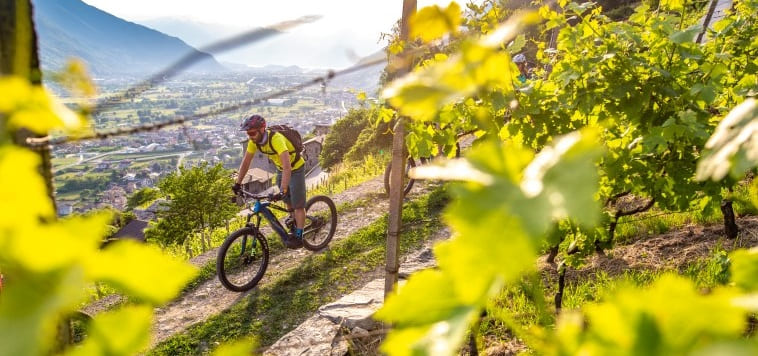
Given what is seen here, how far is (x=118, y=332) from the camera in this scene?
1.24ft

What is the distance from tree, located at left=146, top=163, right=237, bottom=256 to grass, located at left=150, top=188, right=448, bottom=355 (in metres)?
6.14

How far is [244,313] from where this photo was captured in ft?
19.0

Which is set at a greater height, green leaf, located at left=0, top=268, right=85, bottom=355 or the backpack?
the backpack

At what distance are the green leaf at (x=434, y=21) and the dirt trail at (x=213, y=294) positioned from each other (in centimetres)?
588

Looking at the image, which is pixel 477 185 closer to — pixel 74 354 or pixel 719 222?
pixel 74 354

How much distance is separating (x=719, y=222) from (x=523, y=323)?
8.59 ft

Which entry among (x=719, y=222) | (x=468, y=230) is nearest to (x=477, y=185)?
(x=468, y=230)

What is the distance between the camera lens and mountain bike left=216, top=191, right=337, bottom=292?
6211 mm

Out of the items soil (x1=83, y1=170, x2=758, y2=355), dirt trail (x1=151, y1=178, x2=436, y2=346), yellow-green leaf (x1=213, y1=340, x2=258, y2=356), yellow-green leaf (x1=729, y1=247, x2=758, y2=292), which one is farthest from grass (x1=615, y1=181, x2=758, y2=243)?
yellow-green leaf (x1=213, y1=340, x2=258, y2=356)

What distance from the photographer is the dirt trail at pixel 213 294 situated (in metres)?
5.82

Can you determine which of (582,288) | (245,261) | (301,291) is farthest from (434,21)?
(245,261)

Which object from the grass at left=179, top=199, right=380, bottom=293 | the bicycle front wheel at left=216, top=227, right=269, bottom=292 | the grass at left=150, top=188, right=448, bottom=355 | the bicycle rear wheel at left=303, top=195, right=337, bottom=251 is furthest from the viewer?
the bicycle rear wheel at left=303, top=195, right=337, bottom=251

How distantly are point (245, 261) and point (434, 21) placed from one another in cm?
651

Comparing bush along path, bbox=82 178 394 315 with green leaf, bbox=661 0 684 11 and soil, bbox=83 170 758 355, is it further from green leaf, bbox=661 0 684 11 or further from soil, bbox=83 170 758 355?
green leaf, bbox=661 0 684 11
